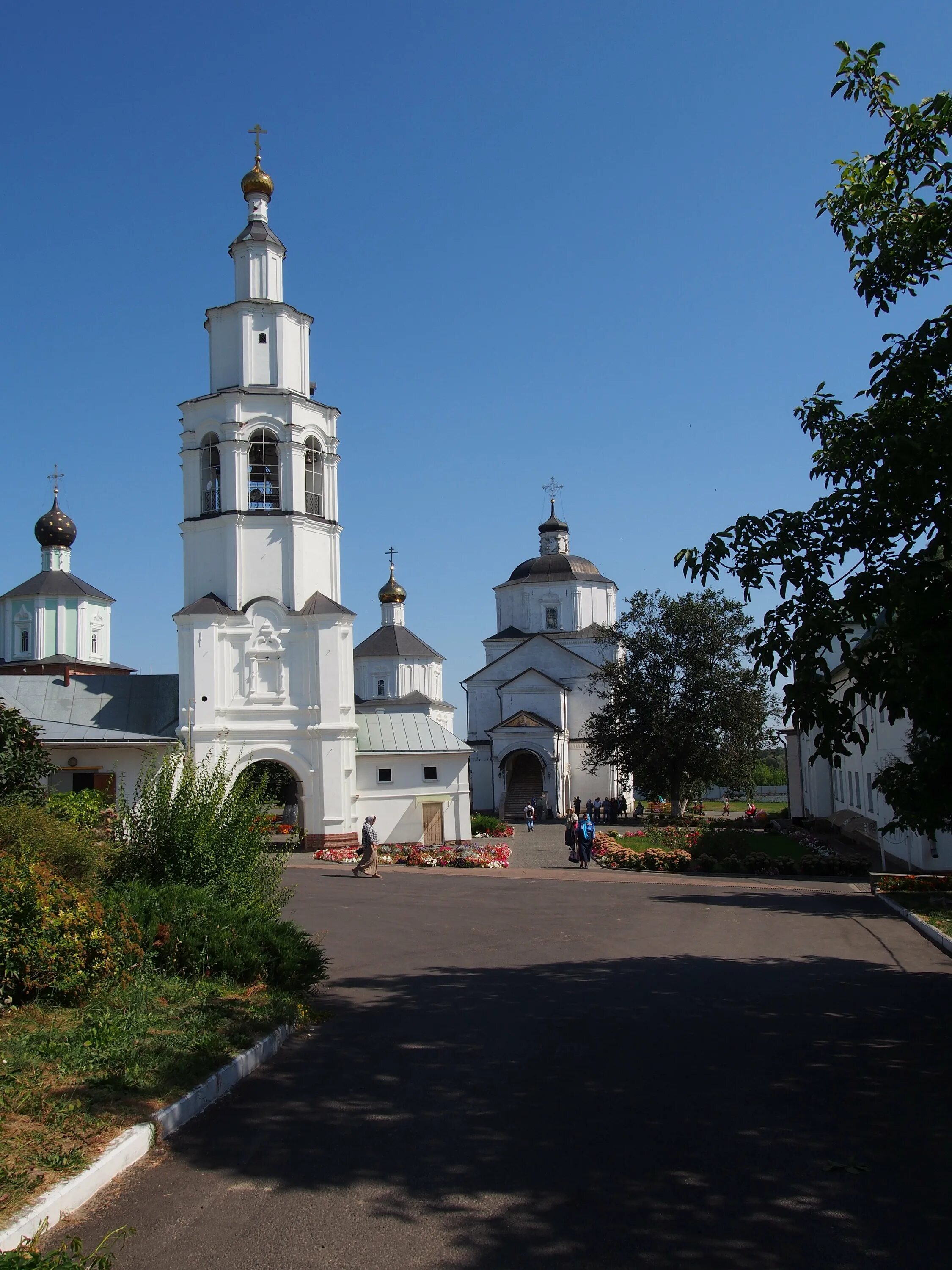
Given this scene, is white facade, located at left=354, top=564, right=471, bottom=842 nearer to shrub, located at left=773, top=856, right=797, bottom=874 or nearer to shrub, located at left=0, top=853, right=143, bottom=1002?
shrub, located at left=773, top=856, right=797, bottom=874

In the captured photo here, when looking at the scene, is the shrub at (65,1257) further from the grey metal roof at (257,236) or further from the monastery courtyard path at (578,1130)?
the grey metal roof at (257,236)

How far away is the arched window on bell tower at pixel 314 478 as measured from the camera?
3102cm

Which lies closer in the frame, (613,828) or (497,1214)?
(497,1214)

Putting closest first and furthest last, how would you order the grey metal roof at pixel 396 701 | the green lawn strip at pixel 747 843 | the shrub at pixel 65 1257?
the shrub at pixel 65 1257 → the green lawn strip at pixel 747 843 → the grey metal roof at pixel 396 701

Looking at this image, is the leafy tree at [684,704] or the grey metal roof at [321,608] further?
the leafy tree at [684,704]

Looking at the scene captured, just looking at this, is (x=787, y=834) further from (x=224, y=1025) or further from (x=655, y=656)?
(x=224, y=1025)

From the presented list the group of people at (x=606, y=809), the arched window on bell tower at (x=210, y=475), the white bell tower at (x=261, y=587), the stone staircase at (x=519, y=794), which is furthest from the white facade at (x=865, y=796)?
the arched window on bell tower at (x=210, y=475)

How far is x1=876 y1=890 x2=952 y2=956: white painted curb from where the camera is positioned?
12852mm

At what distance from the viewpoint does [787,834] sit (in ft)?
119

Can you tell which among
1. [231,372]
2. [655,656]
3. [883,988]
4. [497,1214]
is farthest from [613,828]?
[497,1214]

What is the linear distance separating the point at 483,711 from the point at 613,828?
1298 centimetres

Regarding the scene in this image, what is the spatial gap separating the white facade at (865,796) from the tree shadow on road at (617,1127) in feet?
8.88

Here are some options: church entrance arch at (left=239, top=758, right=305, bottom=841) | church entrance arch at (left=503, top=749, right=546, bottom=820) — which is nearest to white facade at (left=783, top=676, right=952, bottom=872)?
church entrance arch at (left=503, top=749, right=546, bottom=820)

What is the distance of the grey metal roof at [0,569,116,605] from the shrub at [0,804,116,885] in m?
40.5
